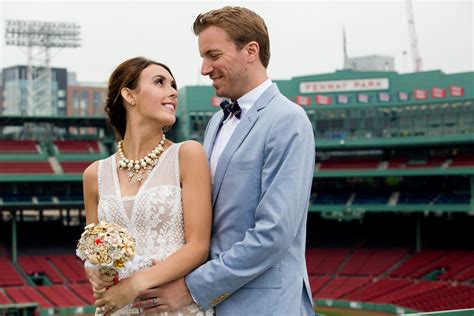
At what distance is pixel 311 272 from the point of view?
41281 millimetres

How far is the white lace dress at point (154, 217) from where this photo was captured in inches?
156

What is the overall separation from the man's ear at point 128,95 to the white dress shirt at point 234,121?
533mm

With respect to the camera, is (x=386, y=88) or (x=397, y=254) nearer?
(x=397, y=254)

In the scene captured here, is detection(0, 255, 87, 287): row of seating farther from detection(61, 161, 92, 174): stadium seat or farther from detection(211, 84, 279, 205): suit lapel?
detection(211, 84, 279, 205): suit lapel

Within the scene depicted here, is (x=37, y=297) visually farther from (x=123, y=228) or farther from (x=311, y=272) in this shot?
(x=123, y=228)

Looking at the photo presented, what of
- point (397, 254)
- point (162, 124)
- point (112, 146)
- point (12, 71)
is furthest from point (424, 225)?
point (12, 71)

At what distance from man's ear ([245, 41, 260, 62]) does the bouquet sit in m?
1.10

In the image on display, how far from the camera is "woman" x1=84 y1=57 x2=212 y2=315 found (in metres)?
3.88

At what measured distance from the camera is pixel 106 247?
3.68 metres

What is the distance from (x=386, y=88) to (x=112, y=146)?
688 inches

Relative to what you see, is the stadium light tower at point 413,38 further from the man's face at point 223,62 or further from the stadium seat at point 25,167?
the man's face at point 223,62

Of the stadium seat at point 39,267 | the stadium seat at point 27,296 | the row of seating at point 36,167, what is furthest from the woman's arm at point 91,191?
the row of seating at point 36,167

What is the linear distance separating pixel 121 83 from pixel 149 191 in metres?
0.67

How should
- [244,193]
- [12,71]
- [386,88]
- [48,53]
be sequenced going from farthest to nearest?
[12,71], [48,53], [386,88], [244,193]
